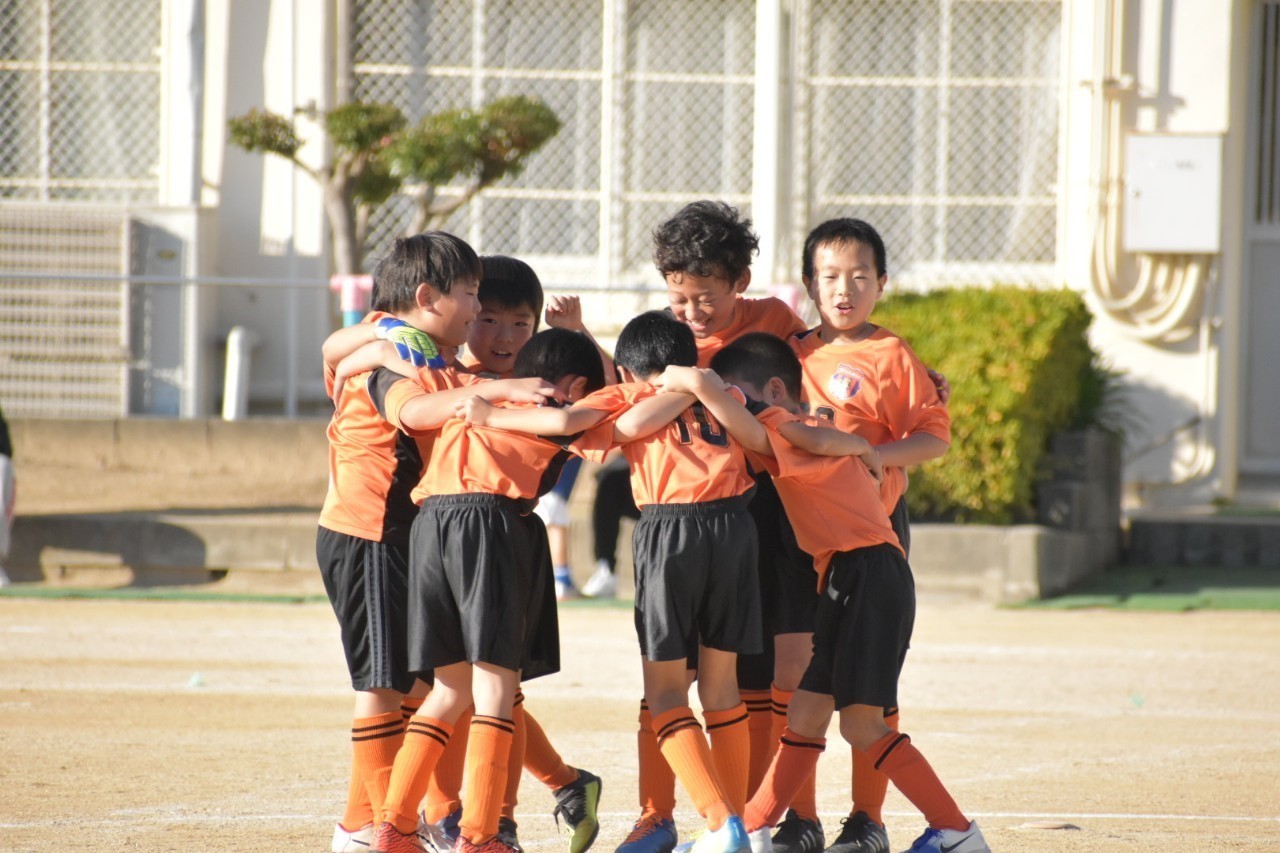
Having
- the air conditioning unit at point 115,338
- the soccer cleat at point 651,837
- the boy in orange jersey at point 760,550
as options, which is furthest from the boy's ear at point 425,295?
the air conditioning unit at point 115,338

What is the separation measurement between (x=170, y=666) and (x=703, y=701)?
4.37m

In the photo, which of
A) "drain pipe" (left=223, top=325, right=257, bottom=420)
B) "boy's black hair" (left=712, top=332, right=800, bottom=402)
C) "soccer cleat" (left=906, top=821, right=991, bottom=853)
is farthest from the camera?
"drain pipe" (left=223, top=325, right=257, bottom=420)

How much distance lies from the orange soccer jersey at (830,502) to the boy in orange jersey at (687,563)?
127 mm

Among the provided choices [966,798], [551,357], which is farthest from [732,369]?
[966,798]

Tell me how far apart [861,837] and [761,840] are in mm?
321

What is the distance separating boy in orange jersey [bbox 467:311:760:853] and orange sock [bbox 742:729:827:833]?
7cm

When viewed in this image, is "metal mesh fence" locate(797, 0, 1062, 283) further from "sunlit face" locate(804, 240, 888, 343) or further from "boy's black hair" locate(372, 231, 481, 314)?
"boy's black hair" locate(372, 231, 481, 314)

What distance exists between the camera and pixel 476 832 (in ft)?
13.9

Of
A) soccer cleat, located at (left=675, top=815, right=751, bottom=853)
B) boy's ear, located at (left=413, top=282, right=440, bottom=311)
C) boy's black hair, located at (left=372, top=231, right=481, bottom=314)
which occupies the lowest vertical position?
soccer cleat, located at (left=675, top=815, right=751, bottom=853)

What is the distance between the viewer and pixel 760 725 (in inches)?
191

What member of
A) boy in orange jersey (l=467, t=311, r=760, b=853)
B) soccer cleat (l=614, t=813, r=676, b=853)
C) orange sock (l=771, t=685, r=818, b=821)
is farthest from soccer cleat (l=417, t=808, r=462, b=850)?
orange sock (l=771, t=685, r=818, b=821)

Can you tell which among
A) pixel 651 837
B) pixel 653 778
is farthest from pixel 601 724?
pixel 651 837

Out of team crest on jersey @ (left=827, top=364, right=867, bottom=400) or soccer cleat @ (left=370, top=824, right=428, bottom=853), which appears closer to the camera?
soccer cleat @ (left=370, top=824, right=428, bottom=853)

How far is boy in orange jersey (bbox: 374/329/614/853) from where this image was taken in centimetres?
429
